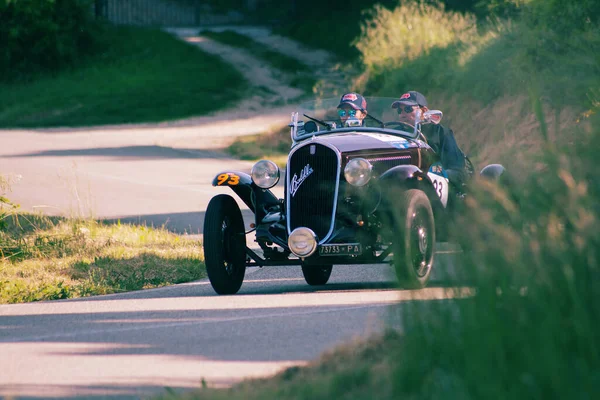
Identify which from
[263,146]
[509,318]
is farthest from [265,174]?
[263,146]

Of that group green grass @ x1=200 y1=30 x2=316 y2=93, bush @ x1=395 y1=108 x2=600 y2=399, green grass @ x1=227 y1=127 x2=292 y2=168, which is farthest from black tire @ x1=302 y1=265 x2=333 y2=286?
green grass @ x1=200 y1=30 x2=316 y2=93

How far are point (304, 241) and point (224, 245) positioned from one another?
1.10m

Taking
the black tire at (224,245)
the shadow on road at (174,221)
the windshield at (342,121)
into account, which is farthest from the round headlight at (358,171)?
the shadow on road at (174,221)

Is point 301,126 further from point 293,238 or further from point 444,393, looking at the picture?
point 444,393

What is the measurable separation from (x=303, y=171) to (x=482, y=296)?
205 inches

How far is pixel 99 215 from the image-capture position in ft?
59.6

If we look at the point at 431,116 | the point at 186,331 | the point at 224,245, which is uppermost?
the point at 431,116

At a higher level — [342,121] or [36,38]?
[36,38]

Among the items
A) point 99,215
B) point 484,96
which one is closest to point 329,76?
point 484,96

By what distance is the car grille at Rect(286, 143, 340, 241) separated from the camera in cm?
1030

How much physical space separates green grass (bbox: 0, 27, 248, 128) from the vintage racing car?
3005 centimetres

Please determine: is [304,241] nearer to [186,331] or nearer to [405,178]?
[405,178]

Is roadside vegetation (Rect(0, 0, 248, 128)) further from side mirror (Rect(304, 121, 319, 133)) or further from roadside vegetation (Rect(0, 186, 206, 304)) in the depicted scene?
side mirror (Rect(304, 121, 319, 133))

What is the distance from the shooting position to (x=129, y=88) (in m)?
46.8
